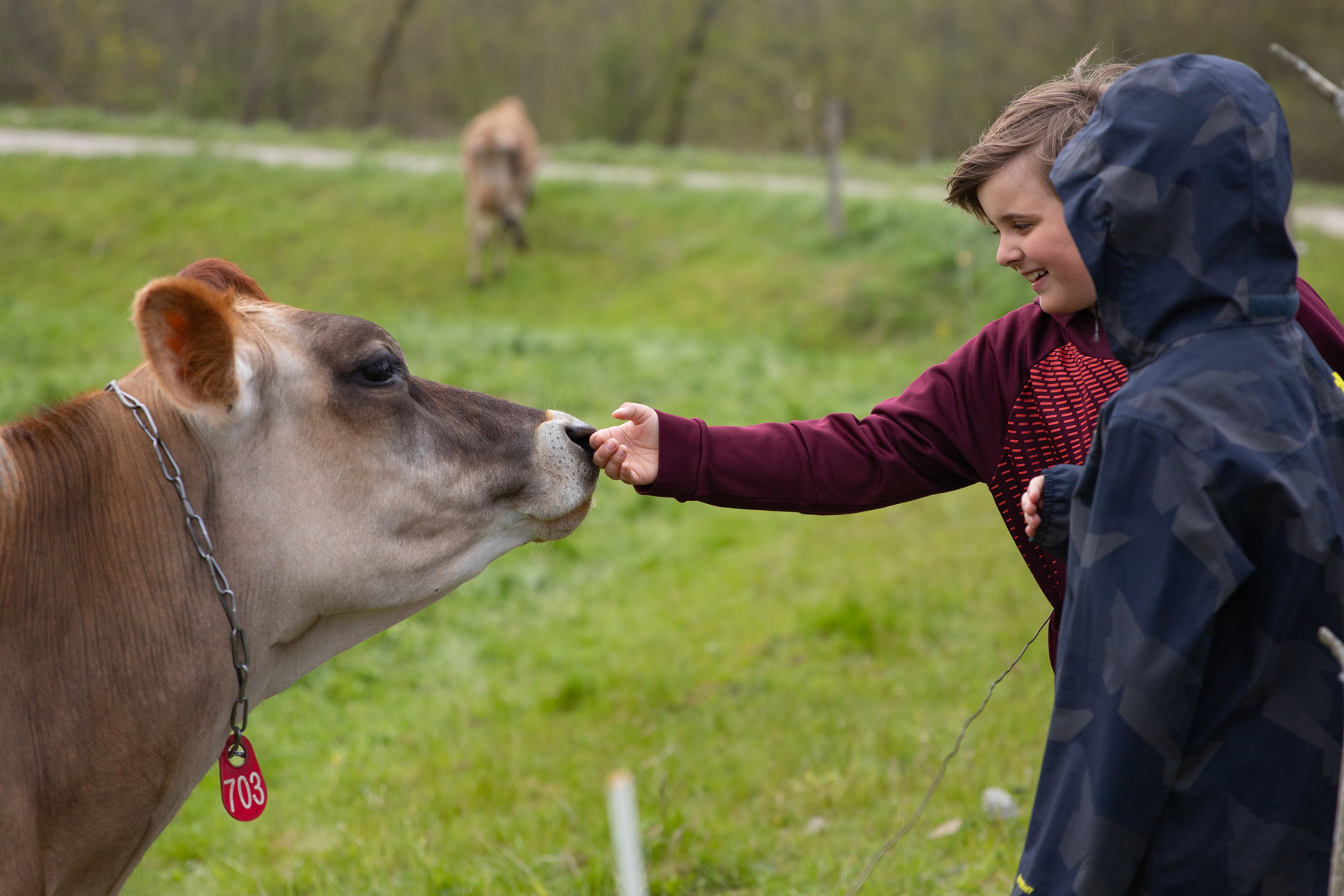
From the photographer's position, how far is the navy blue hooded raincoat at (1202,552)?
150 cm

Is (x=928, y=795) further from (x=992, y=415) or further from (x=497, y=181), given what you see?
(x=497, y=181)

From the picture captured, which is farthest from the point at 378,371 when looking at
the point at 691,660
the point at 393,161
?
the point at 393,161

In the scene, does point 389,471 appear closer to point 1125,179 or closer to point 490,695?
point 1125,179

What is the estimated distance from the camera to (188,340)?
83.4 inches

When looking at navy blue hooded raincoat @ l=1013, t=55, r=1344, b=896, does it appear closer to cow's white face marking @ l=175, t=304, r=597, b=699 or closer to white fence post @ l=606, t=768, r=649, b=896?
white fence post @ l=606, t=768, r=649, b=896

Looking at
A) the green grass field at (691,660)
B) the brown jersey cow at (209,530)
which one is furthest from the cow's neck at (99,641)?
the green grass field at (691,660)

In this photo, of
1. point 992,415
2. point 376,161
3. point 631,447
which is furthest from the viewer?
point 376,161

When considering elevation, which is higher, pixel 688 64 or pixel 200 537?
pixel 688 64

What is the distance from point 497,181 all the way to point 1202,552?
1406 centimetres

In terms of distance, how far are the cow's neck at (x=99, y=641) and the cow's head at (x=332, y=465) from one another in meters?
0.10

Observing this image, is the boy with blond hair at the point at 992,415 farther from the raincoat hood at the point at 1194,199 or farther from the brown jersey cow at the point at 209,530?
the raincoat hood at the point at 1194,199

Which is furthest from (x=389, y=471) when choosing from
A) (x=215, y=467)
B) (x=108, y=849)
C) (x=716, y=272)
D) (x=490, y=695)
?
(x=716, y=272)

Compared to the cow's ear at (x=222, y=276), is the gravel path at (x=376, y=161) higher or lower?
lower

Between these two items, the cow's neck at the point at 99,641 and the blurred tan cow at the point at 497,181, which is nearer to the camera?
the cow's neck at the point at 99,641
